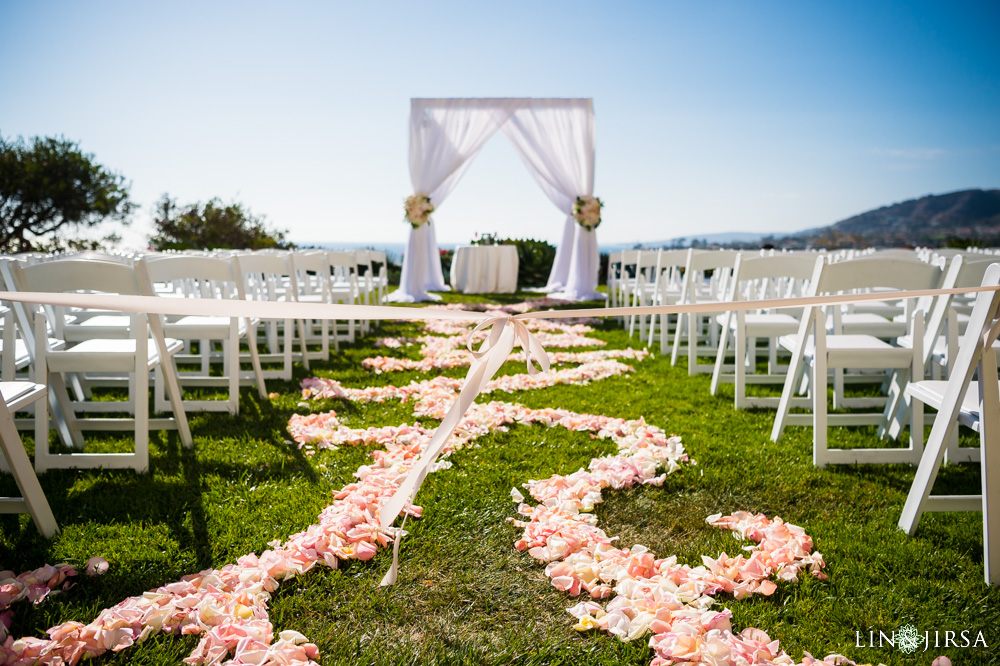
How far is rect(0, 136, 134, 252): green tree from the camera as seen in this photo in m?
16.3

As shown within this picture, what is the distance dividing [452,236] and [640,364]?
88.2 metres

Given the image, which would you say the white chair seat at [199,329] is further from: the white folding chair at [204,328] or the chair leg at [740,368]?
the chair leg at [740,368]

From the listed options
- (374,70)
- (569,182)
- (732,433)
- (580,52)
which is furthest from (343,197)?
(732,433)

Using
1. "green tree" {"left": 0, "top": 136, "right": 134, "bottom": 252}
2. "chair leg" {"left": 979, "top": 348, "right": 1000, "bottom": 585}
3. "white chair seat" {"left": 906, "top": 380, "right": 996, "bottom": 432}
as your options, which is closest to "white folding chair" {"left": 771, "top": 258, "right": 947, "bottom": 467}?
"white chair seat" {"left": 906, "top": 380, "right": 996, "bottom": 432}

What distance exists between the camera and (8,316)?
264cm

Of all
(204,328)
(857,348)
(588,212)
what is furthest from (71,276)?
(588,212)

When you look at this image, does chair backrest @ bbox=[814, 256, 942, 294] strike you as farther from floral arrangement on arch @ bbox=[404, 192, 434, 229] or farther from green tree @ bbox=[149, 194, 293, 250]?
green tree @ bbox=[149, 194, 293, 250]

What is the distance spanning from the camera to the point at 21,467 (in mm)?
1937

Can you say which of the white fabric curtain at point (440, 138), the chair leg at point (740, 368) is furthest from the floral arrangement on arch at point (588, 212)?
the chair leg at point (740, 368)

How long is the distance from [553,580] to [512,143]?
12.1 meters

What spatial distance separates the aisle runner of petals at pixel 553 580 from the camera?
1472 millimetres

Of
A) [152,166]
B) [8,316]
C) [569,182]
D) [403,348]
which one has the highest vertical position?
[152,166]

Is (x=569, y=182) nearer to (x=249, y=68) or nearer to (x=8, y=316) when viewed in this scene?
(x=8, y=316)

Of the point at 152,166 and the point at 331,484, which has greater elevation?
the point at 152,166
